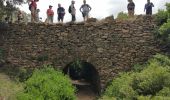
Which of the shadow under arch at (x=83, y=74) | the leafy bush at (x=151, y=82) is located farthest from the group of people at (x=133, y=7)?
the leafy bush at (x=151, y=82)

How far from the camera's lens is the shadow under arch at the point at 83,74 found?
27.2 metres

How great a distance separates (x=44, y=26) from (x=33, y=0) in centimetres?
139

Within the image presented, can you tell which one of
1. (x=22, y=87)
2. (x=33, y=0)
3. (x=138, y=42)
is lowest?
(x=22, y=87)

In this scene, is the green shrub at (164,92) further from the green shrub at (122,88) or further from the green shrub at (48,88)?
the green shrub at (48,88)

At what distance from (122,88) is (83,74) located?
7644mm

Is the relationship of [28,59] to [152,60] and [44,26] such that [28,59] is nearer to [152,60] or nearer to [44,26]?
[44,26]

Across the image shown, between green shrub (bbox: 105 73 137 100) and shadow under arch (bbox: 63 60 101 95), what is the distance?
2758 mm

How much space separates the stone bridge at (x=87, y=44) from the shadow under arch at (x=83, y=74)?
5.19 feet

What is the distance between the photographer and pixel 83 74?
28.7 metres

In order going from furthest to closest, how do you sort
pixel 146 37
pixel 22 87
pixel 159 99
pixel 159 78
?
pixel 146 37 < pixel 22 87 < pixel 159 78 < pixel 159 99

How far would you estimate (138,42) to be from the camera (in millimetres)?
25203

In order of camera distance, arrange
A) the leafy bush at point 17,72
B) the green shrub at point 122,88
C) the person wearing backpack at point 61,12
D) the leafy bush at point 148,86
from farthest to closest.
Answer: the person wearing backpack at point 61,12, the leafy bush at point 17,72, the green shrub at point 122,88, the leafy bush at point 148,86

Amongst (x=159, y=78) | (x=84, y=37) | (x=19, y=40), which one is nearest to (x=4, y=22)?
(x=19, y=40)

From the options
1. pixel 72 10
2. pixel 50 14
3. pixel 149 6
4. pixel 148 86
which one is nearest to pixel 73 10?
pixel 72 10
